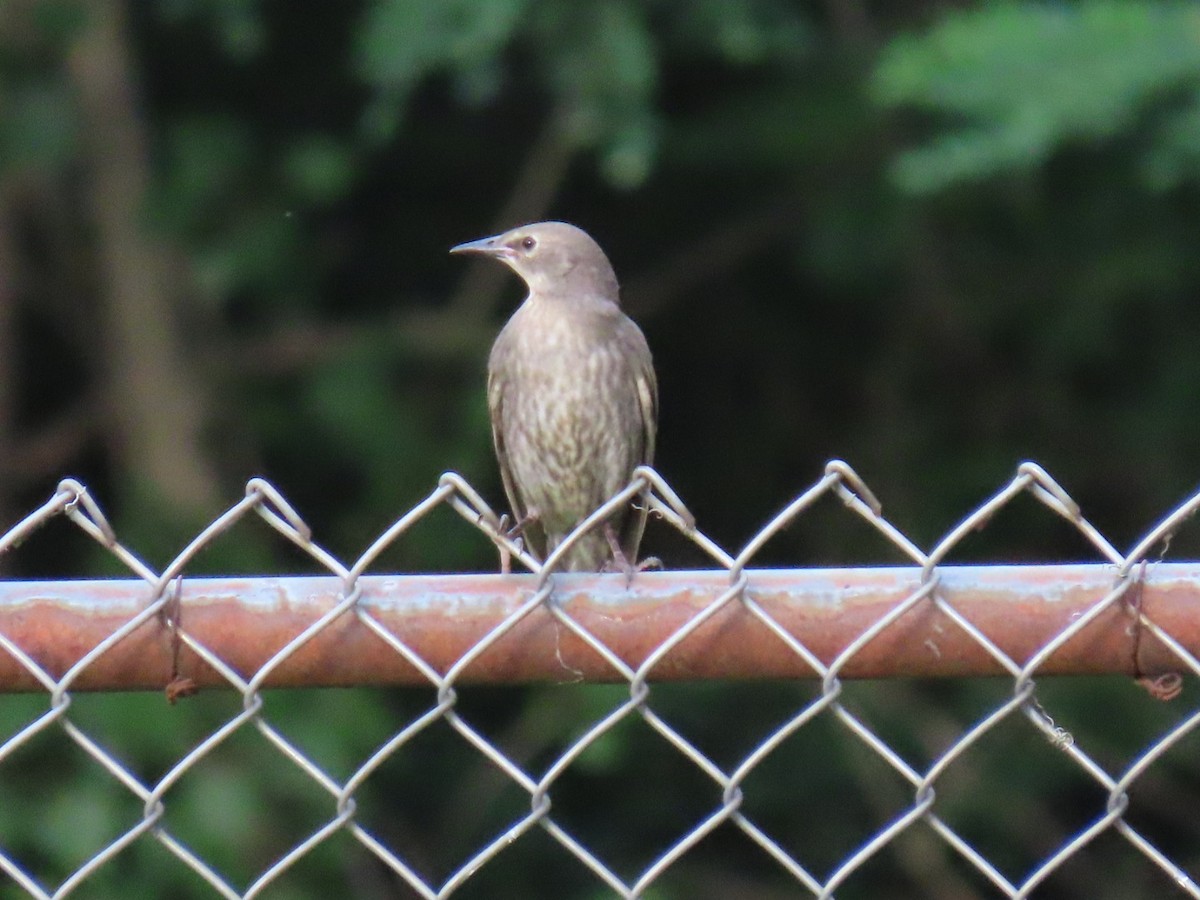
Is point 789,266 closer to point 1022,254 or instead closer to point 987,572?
point 1022,254

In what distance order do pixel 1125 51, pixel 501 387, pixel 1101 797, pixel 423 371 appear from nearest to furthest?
pixel 1125 51 → pixel 501 387 → pixel 423 371 → pixel 1101 797

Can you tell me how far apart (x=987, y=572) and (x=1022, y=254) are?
13.3 ft

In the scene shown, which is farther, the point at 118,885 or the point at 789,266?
the point at 789,266

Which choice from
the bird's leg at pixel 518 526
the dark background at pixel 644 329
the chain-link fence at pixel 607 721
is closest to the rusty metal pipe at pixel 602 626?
the chain-link fence at pixel 607 721

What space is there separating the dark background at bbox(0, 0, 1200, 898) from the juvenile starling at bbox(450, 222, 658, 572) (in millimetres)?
388

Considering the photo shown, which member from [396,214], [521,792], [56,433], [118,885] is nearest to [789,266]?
[396,214]

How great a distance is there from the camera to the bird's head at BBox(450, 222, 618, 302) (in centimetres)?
420

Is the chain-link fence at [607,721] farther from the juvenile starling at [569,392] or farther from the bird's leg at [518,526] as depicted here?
the juvenile starling at [569,392]

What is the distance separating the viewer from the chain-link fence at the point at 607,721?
1712mm

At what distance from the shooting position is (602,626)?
1733 mm

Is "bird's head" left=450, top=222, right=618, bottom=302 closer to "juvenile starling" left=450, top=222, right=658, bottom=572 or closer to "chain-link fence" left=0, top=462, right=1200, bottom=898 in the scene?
"juvenile starling" left=450, top=222, right=658, bottom=572

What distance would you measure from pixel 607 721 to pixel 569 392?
223 cm

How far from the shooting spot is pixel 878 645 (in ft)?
5.63

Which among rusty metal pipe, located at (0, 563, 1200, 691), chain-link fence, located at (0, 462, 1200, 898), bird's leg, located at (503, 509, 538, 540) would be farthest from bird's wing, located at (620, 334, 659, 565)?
rusty metal pipe, located at (0, 563, 1200, 691)
